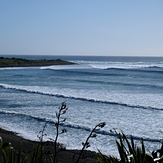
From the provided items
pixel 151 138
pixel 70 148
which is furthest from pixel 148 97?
pixel 70 148

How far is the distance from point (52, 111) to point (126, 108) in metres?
3.81

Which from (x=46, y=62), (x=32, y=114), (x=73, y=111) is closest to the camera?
(x=32, y=114)

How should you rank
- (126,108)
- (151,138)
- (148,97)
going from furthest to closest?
1. (148,97)
2. (126,108)
3. (151,138)

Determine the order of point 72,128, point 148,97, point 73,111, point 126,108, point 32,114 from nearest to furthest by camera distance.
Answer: point 72,128 → point 32,114 → point 73,111 → point 126,108 → point 148,97

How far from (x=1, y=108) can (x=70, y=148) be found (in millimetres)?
7106

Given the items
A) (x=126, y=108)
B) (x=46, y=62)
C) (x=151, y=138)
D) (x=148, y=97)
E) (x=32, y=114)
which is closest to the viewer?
(x=151, y=138)

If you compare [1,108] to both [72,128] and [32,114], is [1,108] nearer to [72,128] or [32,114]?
[32,114]

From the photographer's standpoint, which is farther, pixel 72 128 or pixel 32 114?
pixel 32 114

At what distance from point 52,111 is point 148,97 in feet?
25.3

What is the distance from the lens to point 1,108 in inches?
580

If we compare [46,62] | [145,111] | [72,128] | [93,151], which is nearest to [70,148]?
[93,151]

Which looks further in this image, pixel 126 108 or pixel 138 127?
pixel 126 108

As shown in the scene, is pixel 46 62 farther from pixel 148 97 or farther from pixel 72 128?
pixel 72 128

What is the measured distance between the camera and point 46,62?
2857 inches
